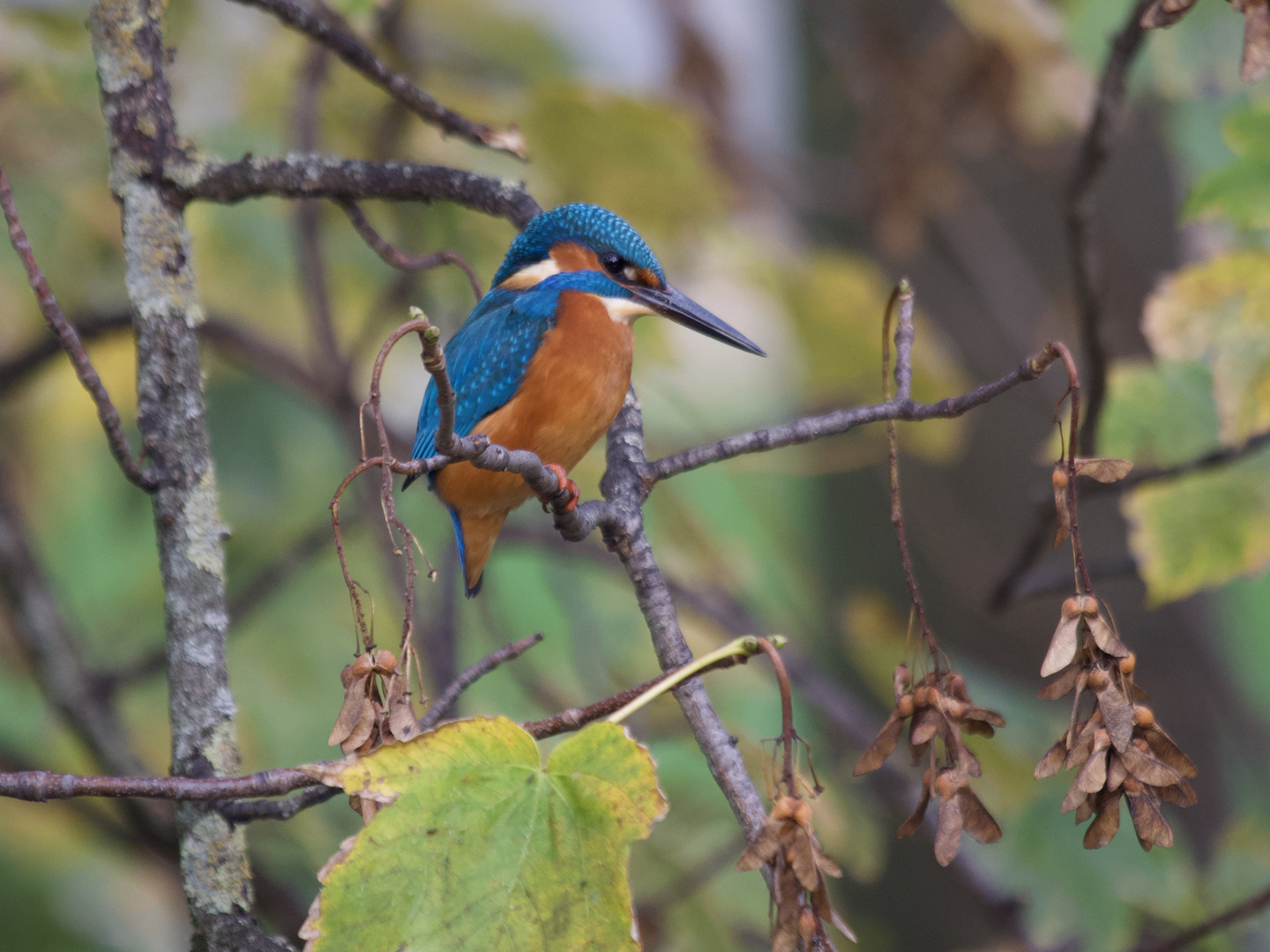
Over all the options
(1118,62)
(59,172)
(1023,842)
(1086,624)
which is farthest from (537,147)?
(1086,624)

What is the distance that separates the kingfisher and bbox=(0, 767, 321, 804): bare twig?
1.38 feet

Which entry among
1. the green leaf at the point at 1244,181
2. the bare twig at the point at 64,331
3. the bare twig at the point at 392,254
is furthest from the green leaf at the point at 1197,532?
the bare twig at the point at 64,331

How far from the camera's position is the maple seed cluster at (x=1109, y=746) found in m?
0.60

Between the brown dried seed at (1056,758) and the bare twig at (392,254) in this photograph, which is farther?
the bare twig at (392,254)

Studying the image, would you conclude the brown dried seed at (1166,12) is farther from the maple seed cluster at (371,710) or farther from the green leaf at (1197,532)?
the green leaf at (1197,532)

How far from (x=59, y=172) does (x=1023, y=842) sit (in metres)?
1.79

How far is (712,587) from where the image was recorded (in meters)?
1.96

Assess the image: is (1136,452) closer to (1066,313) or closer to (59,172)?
(1066,313)

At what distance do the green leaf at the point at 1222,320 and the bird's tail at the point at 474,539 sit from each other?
0.73 m

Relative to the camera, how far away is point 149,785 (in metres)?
0.61

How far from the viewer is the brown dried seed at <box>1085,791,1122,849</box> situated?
2.00 ft

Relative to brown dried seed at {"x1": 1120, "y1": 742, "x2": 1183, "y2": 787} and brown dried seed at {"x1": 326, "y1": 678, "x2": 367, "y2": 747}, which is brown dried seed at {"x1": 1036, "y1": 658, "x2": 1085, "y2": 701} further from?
brown dried seed at {"x1": 326, "y1": 678, "x2": 367, "y2": 747}

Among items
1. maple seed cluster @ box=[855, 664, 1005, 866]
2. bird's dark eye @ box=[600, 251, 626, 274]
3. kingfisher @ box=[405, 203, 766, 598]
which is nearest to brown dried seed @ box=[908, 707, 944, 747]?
maple seed cluster @ box=[855, 664, 1005, 866]

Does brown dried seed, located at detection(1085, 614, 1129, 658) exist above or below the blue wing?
below
